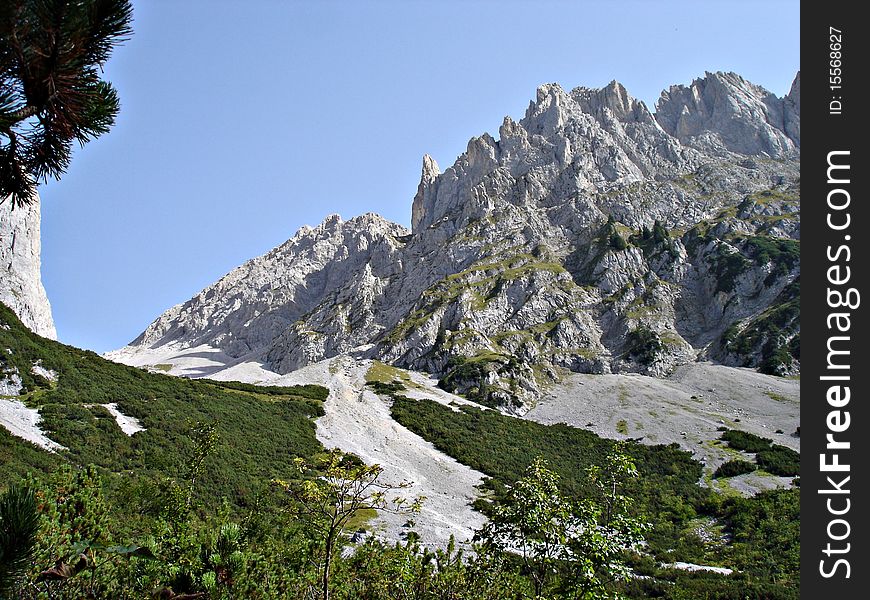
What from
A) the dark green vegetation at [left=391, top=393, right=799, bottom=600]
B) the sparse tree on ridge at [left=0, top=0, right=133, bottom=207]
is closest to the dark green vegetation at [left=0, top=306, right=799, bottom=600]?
the dark green vegetation at [left=391, top=393, right=799, bottom=600]

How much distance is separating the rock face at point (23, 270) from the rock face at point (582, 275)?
6643 centimetres

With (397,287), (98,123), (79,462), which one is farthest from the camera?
(397,287)

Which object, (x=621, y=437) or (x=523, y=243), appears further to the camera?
(x=523, y=243)

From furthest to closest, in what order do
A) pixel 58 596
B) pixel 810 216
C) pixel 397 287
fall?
pixel 397 287 < pixel 810 216 < pixel 58 596

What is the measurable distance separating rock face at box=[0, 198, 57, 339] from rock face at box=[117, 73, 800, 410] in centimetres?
6643

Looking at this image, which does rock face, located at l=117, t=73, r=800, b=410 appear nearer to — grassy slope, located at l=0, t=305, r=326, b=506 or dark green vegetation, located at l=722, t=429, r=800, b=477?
dark green vegetation, located at l=722, t=429, r=800, b=477

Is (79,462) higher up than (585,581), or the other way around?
(585,581)

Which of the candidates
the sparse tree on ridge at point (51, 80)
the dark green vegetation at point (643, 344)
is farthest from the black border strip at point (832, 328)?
the dark green vegetation at point (643, 344)

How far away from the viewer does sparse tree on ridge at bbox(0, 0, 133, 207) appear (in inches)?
180

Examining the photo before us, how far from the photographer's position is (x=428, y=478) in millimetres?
50500

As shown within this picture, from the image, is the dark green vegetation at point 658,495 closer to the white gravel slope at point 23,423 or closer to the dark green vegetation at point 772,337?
the white gravel slope at point 23,423

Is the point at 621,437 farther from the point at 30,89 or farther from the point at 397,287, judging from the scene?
the point at 397,287

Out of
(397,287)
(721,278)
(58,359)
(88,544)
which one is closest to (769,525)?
(88,544)

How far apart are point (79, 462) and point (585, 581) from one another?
28.9 meters
